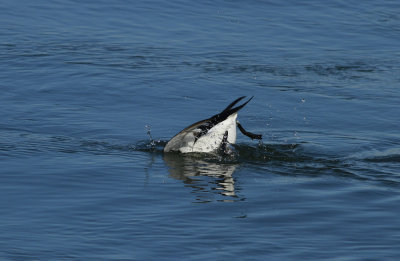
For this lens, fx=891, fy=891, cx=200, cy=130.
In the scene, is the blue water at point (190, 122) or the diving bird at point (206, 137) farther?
the diving bird at point (206, 137)

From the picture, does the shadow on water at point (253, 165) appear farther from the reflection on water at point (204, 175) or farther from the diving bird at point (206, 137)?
the diving bird at point (206, 137)

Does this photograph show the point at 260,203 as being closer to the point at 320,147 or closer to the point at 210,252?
the point at 210,252

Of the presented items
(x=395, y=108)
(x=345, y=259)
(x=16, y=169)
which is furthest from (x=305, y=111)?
(x=345, y=259)

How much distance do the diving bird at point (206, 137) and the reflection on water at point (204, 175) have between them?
0.13m

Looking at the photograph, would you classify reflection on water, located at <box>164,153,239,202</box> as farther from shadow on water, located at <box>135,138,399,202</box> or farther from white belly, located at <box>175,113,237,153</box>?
white belly, located at <box>175,113,237,153</box>

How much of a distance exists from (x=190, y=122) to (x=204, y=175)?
2703mm

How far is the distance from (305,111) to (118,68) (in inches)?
168

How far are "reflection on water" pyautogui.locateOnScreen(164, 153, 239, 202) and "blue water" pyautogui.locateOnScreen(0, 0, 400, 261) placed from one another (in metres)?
0.03

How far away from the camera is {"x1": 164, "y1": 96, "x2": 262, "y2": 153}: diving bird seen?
441 inches

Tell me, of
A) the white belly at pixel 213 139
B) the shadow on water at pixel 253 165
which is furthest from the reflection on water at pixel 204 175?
the white belly at pixel 213 139

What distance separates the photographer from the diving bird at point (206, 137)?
36.7 feet

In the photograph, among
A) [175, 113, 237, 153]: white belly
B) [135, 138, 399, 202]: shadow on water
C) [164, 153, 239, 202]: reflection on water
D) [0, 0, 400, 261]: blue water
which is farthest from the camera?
[175, 113, 237, 153]: white belly

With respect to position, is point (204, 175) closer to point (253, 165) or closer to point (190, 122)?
point (253, 165)

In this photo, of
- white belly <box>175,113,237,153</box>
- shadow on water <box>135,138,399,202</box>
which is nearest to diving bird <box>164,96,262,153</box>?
white belly <box>175,113,237,153</box>
